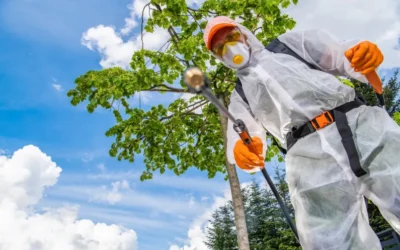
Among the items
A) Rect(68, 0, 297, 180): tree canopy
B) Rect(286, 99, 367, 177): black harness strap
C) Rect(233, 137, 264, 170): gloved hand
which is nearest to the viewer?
Rect(286, 99, 367, 177): black harness strap

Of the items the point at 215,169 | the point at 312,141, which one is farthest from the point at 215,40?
the point at 215,169

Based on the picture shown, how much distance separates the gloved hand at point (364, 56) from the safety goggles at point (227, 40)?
0.73 meters

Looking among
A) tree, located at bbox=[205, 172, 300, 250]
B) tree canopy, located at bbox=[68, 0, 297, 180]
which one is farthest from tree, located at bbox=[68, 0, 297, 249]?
tree, located at bbox=[205, 172, 300, 250]

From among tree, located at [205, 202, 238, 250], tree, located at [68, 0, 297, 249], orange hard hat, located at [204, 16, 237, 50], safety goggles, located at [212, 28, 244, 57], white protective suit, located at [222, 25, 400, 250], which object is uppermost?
tree, located at [205, 202, 238, 250]

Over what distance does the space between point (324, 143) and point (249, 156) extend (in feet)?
1.49

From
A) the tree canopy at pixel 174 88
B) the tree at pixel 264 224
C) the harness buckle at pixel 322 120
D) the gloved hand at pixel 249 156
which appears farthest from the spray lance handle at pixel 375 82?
the tree at pixel 264 224

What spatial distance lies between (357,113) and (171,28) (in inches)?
264

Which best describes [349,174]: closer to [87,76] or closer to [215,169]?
[87,76]

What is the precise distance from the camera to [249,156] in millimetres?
2287

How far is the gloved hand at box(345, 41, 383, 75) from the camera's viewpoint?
2174 mm

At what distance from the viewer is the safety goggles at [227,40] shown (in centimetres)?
254

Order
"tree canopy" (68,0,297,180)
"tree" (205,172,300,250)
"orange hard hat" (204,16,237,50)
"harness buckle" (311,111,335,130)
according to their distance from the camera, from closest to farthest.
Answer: "harness buckle" (311,111,335,130) < "orange hard hat" (204,16,237,50) < "tree canopy" (68,0,297,180) < "tree" (205,172,300,250)

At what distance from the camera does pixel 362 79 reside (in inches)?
92.8

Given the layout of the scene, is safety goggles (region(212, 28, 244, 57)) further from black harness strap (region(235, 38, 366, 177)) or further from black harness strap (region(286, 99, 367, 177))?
black harness strap (region(286, 99, 367, 177))
